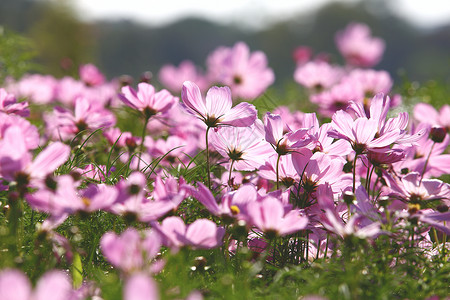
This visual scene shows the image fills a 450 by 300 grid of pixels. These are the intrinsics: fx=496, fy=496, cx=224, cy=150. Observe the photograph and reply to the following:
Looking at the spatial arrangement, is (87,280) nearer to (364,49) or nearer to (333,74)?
(333,74)

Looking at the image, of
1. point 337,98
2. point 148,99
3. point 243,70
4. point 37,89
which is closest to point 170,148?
point 148,99

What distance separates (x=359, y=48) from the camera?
2.97 metres

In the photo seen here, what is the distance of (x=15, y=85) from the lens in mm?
1814

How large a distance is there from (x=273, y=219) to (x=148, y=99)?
44cm

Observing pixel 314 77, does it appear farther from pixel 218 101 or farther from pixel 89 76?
pixel 218 101

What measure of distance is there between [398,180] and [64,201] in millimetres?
600

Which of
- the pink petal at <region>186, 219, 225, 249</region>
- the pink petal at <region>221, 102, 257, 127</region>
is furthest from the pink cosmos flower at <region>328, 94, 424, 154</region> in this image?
the pink petal at <region>186, 219, 225, 249</region>

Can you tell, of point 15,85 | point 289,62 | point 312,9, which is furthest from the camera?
point 312,9

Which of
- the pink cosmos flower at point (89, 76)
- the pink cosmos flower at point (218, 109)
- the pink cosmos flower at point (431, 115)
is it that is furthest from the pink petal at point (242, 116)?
the pink cosmos flower at point (89, 76)

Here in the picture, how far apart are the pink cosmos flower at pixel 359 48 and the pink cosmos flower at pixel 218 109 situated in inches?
87.4

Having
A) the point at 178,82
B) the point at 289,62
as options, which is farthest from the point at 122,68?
the point at 178,82

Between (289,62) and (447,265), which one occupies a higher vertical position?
(447,265)

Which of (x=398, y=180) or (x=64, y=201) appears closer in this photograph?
(x=64, y=201)

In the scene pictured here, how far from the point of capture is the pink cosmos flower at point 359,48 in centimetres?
294
